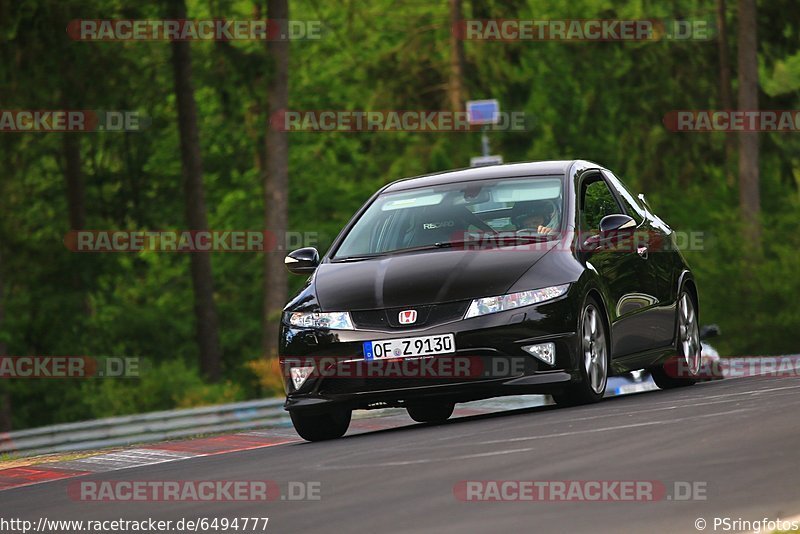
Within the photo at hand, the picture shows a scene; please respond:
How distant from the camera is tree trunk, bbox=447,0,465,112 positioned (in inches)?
1517

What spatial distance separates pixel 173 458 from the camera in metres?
11.8

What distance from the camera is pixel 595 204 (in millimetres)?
12414

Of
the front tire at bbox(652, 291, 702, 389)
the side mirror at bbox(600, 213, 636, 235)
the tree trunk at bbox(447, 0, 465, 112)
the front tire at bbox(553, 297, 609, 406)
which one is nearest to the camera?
the front tire at bbox(553, 297, 609, 406)

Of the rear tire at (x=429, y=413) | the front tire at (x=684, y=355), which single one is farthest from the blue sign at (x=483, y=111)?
the rear tire at (x=429, y=413)

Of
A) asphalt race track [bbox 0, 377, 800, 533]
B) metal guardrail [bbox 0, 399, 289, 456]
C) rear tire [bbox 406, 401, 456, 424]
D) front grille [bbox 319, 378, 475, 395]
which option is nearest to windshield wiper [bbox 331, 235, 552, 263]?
front grille [bbox 319, 378, 475, 395]

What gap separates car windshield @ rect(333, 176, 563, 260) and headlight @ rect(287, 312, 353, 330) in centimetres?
88

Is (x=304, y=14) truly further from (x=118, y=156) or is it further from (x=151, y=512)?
(x=151, y=512)

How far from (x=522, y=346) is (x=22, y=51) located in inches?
882

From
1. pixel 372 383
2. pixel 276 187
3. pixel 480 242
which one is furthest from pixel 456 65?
pixel 372 383

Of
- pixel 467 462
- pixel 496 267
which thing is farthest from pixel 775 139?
pixel 467 462

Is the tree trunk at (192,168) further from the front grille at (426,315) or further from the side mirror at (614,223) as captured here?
the front grille at (426,315)

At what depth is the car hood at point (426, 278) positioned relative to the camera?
10.7 metres

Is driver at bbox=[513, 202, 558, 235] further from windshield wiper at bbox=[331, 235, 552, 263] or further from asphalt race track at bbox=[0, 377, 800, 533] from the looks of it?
asphalt race track at bbox=[0, 377, 800, 533]

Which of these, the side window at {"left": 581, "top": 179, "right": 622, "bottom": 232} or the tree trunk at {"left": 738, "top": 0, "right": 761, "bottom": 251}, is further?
the tree trunk at {"left": 738, "top": 0, "right": 761, "bottom": 251}
